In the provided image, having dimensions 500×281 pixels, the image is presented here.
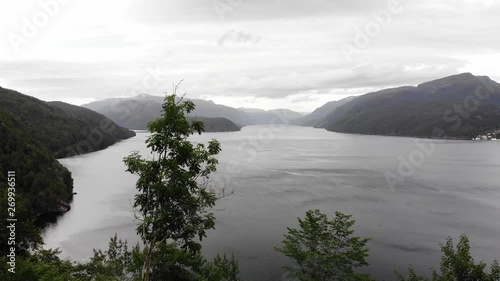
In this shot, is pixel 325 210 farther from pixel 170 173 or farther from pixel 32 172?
pixel 32 172

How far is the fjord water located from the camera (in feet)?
195

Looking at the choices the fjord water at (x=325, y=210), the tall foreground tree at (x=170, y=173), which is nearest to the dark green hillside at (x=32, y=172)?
the fjord water at (x=325, y=210)

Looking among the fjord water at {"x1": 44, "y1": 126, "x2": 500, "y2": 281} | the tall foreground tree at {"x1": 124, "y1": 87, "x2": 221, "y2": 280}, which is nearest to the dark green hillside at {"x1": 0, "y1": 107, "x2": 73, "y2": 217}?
the fjord water at {"x1": 44, "y1": 126, "x2": 500, "y2": 281}

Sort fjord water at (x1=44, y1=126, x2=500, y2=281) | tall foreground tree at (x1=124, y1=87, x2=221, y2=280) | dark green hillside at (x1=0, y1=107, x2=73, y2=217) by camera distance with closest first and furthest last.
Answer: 1. tall foreground tree at (x1=124, y1=87, x2=221, y2=280)
2. fjord water at (x1=44, y1=126, x2=500, y2=281)
3. dark green hillside at (x1=0, y1=107, x2=73, y2=217)

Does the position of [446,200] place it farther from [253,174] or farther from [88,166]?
[88,166]

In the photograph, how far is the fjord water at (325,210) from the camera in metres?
59.3

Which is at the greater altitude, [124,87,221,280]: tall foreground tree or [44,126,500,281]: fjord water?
[124,87,221,280]: tall foreground tree

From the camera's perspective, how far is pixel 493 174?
13675 cm

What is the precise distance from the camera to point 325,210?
83.3m

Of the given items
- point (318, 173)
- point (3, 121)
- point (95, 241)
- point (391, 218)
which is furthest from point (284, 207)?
point (3, 121)

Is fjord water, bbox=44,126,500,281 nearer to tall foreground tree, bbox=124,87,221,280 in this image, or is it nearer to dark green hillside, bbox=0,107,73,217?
dark green hillside, bbox=0,107,73,217

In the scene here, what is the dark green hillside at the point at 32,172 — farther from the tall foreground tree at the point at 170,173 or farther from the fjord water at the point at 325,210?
the tall foreground tree at the point at 170,173

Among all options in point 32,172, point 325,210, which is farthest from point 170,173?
point 32,172

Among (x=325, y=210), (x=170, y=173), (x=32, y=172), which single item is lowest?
(x=325, y=210)
